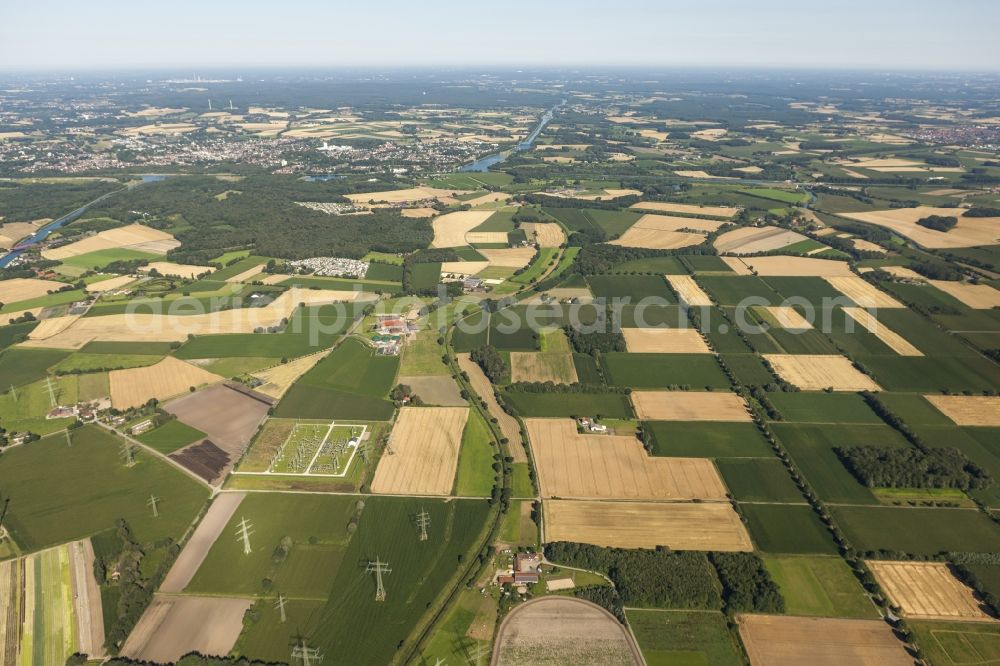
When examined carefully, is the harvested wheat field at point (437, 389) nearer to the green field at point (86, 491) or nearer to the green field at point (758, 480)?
the green field at point (86, 491)

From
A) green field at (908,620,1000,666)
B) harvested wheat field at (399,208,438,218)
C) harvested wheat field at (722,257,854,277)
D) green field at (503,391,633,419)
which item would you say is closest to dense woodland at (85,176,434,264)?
harvested wheat field at (399,208,438,218)

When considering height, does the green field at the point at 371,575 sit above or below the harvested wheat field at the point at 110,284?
below

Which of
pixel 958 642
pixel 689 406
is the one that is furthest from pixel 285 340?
pixel 958 642

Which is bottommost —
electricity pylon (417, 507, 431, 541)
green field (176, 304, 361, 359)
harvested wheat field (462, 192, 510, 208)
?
electricity pylon (417, 507, 431, 541)

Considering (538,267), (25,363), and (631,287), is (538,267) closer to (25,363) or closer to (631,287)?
(631,287)

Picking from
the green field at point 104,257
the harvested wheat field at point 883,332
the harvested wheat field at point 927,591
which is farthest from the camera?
the green field at point 104,257

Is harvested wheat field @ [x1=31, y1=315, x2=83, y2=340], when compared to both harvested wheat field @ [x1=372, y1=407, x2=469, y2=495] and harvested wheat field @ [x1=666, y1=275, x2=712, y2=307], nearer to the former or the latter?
harvested wheat field @ [x1=372, y1=407, x2=469, y2=495]

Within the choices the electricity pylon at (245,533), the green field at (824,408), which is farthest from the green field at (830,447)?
the electricity pylon at (245,533)
